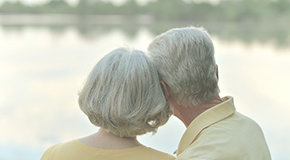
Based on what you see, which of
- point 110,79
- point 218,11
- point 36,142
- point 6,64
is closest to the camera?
point 110,79

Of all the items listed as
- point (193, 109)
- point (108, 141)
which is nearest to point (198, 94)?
point (193, 109)

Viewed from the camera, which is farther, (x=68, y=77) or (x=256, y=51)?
(x=256, y=51)

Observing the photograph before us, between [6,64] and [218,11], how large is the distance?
6251 millimetres

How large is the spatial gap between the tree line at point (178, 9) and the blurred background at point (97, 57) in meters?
0.03

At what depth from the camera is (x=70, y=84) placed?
16.3ft

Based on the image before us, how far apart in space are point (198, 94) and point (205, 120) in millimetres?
88

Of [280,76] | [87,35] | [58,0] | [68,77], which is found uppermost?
[58,0]

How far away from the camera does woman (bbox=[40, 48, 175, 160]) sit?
2.65 ft

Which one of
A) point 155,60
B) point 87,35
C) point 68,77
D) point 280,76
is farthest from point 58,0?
point 155,60

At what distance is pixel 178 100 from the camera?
97cm

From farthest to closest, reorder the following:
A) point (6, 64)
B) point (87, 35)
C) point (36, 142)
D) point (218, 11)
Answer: point (218, 11) → point (87, 35) → point (6, 64) → point (36, 142)

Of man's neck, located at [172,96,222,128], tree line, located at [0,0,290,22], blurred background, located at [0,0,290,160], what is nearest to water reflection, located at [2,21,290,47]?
blurred background, located at [0,0,290,160]

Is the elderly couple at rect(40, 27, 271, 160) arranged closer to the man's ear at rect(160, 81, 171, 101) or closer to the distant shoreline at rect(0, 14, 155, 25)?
the man's ear at rect(160, 81, 171, 101)

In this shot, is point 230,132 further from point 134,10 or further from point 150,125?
point 134,10
